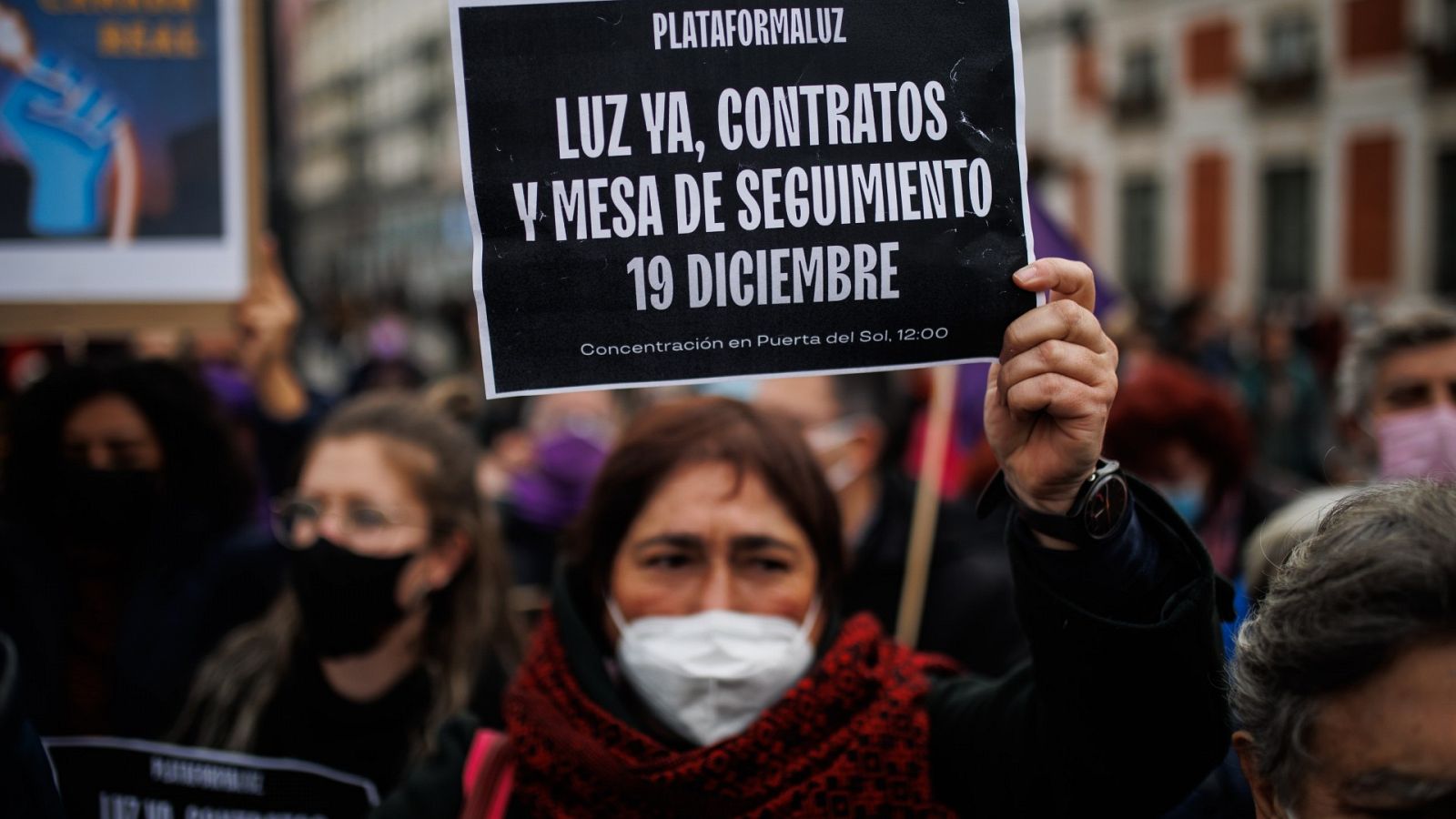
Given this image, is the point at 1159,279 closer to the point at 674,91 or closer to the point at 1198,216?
the point at 1198,216

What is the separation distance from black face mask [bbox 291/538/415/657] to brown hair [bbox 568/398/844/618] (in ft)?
1.89

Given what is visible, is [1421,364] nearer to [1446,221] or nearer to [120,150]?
[120,150]

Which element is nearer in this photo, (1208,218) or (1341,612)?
(1341,612)

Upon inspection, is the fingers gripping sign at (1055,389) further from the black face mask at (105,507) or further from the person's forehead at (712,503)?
the black face mask at (105,507)

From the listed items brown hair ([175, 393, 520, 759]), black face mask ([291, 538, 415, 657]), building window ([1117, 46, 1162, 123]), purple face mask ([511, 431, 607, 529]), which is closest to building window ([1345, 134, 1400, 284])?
building window ([1117, 46, 1162, 123])

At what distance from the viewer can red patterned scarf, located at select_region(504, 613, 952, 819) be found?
1886 millimetres

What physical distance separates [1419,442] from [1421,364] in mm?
222

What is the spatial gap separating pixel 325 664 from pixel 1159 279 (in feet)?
88.6

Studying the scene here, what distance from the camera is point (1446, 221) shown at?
73.1 feet

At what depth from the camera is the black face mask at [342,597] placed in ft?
8.67

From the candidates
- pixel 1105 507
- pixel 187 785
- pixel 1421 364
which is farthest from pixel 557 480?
pixel 1105 507

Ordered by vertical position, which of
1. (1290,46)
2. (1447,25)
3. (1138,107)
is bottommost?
(1138,107)

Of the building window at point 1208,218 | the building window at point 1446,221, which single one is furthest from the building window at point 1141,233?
the building window at point 1446,221

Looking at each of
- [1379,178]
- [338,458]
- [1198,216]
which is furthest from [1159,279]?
[338,458]
